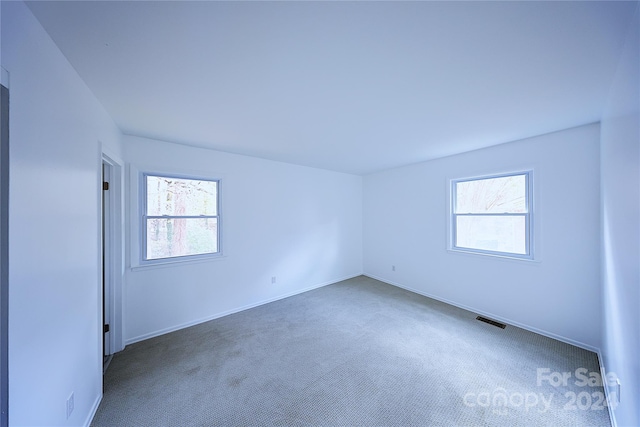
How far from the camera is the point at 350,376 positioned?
2.06m

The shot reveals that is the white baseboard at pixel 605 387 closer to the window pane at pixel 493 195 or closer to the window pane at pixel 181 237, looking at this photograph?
the window pane at pixel 493 195

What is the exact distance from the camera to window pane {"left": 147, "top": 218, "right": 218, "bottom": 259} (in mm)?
2826

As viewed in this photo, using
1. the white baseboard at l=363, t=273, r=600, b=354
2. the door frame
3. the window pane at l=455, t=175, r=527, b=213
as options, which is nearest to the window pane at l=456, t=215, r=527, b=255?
the window pane at l=455, t=175, r=527, b=213

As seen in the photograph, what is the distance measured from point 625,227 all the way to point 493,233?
78.4 inches

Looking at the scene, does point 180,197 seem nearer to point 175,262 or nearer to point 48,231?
point 175,262

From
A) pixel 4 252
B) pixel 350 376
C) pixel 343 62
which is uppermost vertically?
pixel 343 62

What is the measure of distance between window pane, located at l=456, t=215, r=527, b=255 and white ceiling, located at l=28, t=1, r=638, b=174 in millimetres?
1263

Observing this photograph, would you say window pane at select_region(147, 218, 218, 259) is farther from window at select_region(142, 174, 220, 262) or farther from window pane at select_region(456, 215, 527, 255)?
window pane at select_region(456, 215, 527, 255)

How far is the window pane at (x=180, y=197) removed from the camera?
2.83 meters

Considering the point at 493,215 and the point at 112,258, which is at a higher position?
the point at 493,215

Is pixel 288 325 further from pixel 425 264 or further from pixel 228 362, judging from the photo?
pixel 425 264

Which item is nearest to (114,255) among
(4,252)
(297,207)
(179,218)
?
(179,218)

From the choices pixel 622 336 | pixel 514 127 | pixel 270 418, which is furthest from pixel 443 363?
pixel 514 127

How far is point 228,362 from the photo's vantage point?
2266 millimetres
